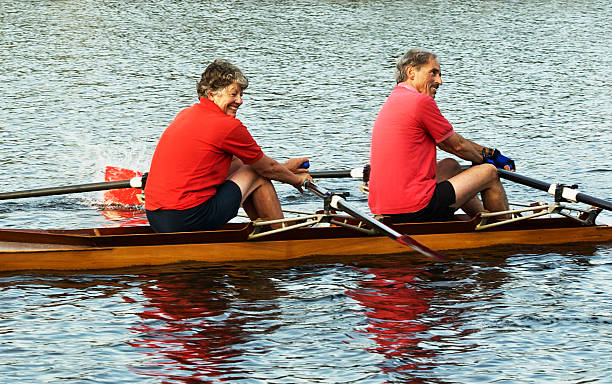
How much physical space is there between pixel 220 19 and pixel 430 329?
33938mm

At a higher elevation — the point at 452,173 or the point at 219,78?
the point at 219,78

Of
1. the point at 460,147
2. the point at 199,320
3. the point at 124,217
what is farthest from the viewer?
the point at 124,217

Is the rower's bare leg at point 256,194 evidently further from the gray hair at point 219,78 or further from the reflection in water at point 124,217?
the reflection in water at point 124,217

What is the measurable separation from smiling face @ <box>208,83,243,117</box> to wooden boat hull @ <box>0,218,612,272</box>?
1.31 metres

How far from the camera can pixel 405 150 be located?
446 inches

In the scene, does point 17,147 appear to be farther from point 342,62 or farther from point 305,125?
point 342,62

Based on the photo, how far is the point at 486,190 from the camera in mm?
11953

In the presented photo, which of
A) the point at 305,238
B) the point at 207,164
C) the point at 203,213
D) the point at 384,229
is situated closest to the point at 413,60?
the point at 384,229

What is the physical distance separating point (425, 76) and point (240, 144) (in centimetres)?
204

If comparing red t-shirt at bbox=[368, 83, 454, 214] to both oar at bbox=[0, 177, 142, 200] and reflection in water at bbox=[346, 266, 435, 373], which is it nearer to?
reflection in water at bbox=[346, 266, 435, 373]

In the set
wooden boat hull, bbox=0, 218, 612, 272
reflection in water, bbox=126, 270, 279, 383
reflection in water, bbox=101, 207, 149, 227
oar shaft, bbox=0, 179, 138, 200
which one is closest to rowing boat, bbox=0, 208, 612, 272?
wooden boat hull, bbox=0, 218, 612, 272

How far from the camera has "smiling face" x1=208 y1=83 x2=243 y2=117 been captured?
35.1 ft

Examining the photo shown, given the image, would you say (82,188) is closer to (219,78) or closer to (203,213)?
(203,213)

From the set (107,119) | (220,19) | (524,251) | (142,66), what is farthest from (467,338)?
(220,19)
